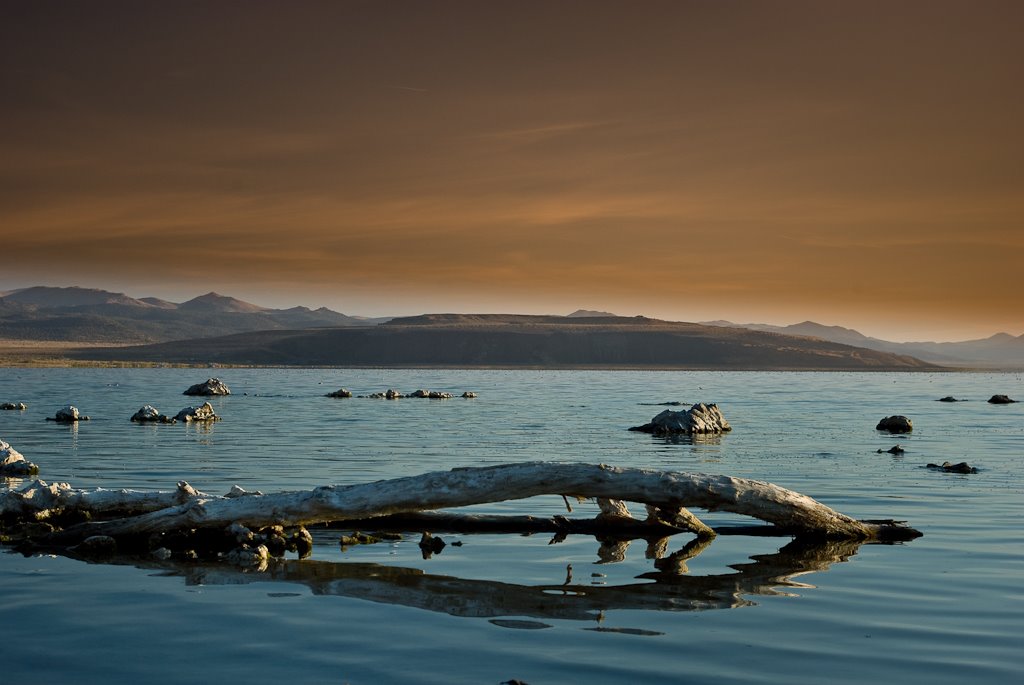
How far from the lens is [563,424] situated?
48562 mm

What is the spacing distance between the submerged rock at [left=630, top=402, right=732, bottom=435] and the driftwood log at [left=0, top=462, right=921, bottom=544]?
2646 centimetres

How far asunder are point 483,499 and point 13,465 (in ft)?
47.4

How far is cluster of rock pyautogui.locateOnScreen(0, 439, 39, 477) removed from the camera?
82.5 ft

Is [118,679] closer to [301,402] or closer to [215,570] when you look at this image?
[215,570]

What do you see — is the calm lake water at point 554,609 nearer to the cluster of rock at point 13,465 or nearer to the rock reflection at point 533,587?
the rock reflection at point 533,587

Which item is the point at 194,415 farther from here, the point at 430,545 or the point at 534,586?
the point at 534,586

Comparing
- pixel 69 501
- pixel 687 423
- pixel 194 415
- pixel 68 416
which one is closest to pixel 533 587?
pixel 69 501

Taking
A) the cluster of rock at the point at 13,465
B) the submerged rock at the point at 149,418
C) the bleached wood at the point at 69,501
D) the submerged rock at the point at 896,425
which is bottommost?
the submerged rock at the point at 149,418

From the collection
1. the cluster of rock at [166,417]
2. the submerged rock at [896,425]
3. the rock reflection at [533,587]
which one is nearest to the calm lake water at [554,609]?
the rock reflection at [533,587]

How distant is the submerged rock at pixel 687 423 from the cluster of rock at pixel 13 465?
24.8 metres

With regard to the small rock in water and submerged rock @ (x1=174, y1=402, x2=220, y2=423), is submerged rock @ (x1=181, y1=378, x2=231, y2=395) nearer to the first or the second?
submerged rock @ (x1=174, y1=402, x2=220, y2=423)

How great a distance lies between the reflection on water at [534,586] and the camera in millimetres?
12312

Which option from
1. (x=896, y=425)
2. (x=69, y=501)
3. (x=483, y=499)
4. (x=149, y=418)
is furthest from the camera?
(x=149, y=418)

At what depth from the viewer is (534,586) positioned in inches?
529
